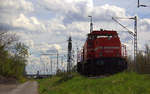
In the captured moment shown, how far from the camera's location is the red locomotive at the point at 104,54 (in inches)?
1024

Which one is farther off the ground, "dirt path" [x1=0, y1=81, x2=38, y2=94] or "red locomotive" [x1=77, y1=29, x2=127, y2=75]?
"red locomotive" [x1=77, y1=29, x2=127, y2=75]

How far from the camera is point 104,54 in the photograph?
89.7 ft

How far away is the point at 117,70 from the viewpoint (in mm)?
26156

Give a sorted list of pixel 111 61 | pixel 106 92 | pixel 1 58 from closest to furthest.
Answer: pixel 106 92
pixel 111 61
pixel 1 58

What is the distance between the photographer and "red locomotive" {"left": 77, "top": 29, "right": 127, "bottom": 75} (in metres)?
26.0

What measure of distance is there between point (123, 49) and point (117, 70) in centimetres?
238

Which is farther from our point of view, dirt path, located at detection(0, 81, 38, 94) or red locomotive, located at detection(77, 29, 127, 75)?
dirt path, located at detection(0, 81, 38, 94)

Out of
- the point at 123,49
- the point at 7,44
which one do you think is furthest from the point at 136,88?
the point at 7,44

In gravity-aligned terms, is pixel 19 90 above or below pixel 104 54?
below

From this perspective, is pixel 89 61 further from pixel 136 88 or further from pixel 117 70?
pixel 136 88

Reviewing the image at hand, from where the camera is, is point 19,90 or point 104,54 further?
point 19,90

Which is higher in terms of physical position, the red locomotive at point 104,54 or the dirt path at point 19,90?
the red locomotive at point 104,54

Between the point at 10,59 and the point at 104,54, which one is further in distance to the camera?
the point at 10,59

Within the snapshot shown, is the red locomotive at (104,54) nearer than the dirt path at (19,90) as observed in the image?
Yes
